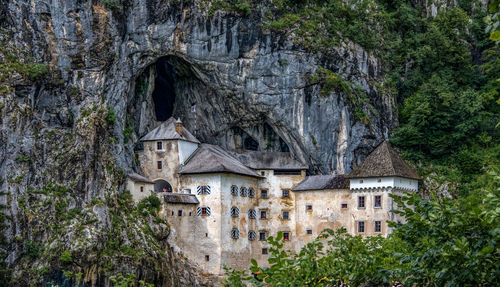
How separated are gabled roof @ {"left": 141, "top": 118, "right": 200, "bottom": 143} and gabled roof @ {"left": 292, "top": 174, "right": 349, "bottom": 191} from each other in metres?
10.9

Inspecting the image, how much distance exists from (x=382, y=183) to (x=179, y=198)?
1798 centimetres

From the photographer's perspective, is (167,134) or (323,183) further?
(167,134)

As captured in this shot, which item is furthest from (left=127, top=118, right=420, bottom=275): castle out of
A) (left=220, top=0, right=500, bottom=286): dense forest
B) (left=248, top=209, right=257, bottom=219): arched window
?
(left=220, top=0, right=500, bottom=286): dense forest

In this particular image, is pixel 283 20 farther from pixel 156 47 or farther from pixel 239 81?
pixel 156 47

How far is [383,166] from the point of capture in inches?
2245

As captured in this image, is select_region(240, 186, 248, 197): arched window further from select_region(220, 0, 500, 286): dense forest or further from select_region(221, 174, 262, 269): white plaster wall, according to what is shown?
select_region(220, 0, 500, 286): dense forest

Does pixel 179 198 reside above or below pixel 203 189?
below

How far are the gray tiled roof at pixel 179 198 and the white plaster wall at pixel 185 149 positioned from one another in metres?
3.77

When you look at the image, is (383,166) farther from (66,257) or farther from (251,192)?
(66,257)

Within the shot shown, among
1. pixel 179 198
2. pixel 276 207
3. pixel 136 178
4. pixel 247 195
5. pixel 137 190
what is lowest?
pixel 276 207

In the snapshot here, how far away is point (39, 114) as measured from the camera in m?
53.2

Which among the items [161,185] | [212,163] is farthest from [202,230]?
[161,185]

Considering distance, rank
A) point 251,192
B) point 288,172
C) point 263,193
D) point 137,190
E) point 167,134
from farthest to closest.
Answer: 1. point 288,172
2. point 263,193
3. point 251,192
4. point 167,134
5. point 137,190

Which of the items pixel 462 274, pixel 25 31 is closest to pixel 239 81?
pixel 25 31
